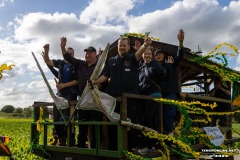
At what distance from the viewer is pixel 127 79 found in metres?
5.07

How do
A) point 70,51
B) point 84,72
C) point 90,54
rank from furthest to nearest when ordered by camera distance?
point 70,51 → point 84,72 → point 90,54

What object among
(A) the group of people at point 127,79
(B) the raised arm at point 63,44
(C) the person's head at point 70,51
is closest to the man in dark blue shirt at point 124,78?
(A) the group of people at point 127,79

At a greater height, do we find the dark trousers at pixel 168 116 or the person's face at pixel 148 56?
the person's face at pixel 148 56

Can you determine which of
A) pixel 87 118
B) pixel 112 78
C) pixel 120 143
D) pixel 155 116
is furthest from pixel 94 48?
pixel 120 143

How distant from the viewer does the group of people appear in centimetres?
511

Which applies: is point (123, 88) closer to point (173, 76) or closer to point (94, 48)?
point (94, 48)

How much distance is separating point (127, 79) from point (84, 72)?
3.48ft

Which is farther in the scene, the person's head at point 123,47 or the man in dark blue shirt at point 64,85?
the man in dark blue shirt at point 64,85

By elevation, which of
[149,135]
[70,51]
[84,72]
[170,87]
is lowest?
[149,135]

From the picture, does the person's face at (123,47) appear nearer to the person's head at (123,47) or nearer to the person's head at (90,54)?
the person's head at (123,47)

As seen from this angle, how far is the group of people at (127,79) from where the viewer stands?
511 centimetres

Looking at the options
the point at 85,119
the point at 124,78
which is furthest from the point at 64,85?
the point at 124,78

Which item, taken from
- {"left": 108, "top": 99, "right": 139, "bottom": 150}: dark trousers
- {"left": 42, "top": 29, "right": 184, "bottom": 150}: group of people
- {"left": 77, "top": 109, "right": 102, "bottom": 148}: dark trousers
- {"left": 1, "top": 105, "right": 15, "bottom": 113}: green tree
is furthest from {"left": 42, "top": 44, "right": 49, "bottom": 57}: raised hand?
{"left": 1, "top": 105, "right": 15, "bottom": 113}: green tree

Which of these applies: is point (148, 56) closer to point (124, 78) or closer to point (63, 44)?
point (124, 78)
